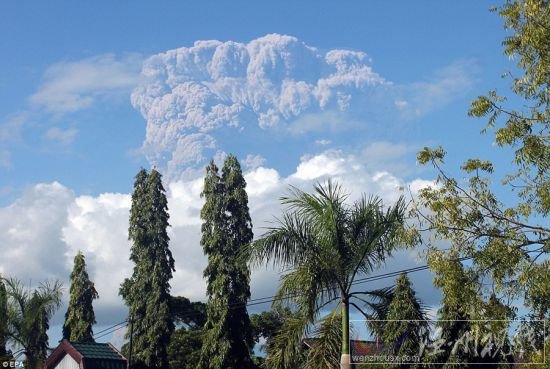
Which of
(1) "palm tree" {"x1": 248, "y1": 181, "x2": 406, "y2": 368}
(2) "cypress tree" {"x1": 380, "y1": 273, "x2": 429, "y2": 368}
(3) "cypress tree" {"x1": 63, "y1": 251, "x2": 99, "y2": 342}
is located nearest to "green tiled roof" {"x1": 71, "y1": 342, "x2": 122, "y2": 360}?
(3) "cypress tree" {"x1": 63, "y1": 251, "x2": 99, "y2": 342}

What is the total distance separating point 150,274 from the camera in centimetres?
5809

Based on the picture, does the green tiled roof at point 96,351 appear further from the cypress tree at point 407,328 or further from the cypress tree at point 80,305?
the cypress tree at point 407,328

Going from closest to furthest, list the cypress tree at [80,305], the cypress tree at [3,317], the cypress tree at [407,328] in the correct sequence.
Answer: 1. the cypress tree at [407,328]
2. the cypress tree at [3,317]
3. the cypress tree at [80,305]

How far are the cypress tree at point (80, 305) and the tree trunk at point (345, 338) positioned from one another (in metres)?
46.0

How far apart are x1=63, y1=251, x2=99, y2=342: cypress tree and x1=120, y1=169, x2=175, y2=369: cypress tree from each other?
9.88ft

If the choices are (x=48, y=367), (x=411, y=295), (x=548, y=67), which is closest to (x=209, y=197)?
(x=48, y=367)

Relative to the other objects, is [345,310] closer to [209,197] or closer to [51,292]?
[51,292]

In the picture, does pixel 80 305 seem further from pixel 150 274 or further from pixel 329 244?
pixel 329 244

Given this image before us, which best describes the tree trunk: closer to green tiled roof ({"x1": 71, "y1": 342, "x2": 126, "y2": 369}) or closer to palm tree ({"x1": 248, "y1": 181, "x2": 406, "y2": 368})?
palm tree ({"x1": 248, "y1": 181, "x2": 406, "y2": 368})

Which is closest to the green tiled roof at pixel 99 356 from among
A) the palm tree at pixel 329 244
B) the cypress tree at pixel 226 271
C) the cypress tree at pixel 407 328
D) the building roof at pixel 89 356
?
the building roof at pixel 89 356

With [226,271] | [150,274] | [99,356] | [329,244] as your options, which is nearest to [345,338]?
[329,244]

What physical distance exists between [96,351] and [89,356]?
1353mm

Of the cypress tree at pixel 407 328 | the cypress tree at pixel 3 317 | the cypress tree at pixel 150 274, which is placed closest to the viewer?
the cypress tree at pixel 407 328

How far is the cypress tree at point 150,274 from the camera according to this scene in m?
56.0
